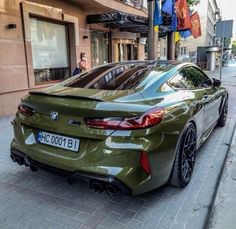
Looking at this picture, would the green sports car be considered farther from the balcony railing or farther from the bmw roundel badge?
the balcony railing

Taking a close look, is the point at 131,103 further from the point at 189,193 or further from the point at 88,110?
the point at 189,193

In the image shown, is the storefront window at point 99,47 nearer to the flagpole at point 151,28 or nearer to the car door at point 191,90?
the flagpole at point 151,28

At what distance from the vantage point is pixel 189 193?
299cm

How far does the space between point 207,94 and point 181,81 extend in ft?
2.46

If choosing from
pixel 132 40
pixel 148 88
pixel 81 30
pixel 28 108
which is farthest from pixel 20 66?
pixel 132 40

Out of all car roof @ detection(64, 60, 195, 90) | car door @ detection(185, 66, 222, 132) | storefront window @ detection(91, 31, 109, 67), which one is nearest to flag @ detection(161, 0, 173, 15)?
storefront window @ detection(91, 31, 109, 67)

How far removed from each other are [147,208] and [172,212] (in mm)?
254

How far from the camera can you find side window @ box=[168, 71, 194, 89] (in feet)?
10.7

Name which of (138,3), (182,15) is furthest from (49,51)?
(138,3)

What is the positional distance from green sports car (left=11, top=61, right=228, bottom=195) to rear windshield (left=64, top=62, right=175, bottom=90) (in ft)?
0.04

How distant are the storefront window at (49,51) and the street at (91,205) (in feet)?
16.9

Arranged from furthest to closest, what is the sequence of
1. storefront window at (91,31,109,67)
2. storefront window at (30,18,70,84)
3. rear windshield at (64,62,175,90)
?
storefront window at (91,31,109,67) < storefront window at (30,18,70,84) < rear windshield at (64,62,175,90)

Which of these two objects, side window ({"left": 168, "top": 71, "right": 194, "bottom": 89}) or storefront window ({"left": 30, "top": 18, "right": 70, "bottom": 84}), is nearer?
side window ({"left": 168, "top": 71, "right": 194, "bottom": 89})

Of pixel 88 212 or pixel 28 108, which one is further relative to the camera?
pixel 28 108
